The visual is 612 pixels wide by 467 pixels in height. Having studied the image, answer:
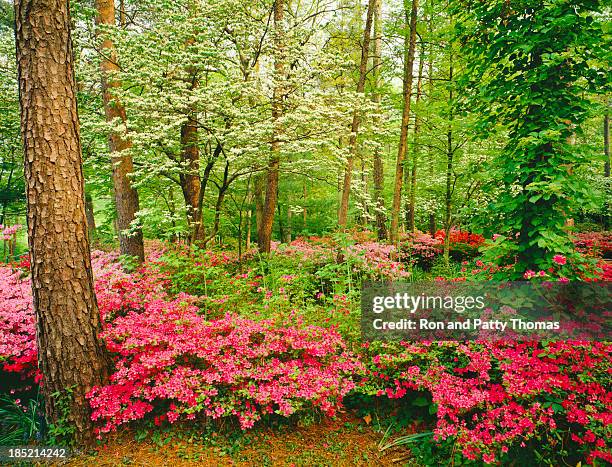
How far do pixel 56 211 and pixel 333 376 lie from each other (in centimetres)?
280

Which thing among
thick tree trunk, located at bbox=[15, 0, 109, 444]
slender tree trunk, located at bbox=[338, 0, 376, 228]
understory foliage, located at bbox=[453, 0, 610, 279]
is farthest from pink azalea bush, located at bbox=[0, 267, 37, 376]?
slender tree trunk, located at bbox=[338, 0, 376, 228]

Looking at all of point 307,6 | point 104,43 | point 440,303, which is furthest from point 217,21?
point 307,6

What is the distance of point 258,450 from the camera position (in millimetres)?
2994

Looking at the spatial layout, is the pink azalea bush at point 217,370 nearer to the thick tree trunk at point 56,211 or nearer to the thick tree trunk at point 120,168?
the thick tree trunk at point 56,211

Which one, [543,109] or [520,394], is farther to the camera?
[543,109]

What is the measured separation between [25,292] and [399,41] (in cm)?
998

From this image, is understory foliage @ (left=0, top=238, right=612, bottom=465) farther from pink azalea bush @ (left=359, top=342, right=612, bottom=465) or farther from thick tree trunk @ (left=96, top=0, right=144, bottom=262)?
thick tree trunk @ (left=96, top=0, right=144, bottom=262)

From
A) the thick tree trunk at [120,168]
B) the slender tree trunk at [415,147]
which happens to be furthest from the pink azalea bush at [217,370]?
the slender tree trunk at [415,147]

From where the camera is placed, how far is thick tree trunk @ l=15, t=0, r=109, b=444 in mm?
2834

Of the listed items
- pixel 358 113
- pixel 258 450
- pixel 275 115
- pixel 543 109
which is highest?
pixel 358 113

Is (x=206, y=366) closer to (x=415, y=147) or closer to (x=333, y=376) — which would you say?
(x=333, y=376)

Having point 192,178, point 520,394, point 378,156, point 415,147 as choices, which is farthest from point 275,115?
point 520,394

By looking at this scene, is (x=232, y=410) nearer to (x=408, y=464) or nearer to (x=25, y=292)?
(x=408, y=464)

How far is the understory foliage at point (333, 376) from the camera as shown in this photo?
253cm
